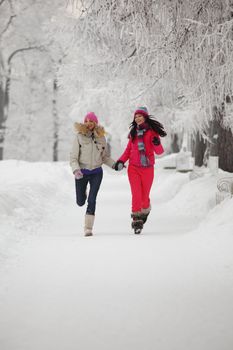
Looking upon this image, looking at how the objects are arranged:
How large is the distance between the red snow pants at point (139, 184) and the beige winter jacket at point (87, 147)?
2.03ft

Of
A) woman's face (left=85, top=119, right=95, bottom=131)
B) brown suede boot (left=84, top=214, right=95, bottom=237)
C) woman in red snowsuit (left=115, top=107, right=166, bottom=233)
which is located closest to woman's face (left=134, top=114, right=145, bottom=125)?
woman in red snowsuit (left=115, top=107, right=166, bottom=233)

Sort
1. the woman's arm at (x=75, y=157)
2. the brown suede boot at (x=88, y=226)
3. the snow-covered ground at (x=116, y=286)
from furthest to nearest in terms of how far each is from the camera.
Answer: the woman's arm at (x=75, y=157)
the brown suede boot at (x=88, y=226)
the snow-covered ground at (x=116, y=286)

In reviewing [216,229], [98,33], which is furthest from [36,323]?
[98,33]

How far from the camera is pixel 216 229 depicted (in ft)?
20.5

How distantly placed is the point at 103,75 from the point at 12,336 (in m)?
9.01

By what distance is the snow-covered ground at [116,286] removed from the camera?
306 cm

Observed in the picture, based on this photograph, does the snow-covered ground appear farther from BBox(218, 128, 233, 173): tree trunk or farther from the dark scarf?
BBox(218, 128, 233, 173): tree trunk

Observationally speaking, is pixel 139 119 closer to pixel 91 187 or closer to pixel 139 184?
pixel 139 184

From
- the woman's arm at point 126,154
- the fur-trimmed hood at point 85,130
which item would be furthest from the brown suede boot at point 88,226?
the fur-trimmed hood at point 85,130

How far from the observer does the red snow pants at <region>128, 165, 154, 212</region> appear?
25.3ft

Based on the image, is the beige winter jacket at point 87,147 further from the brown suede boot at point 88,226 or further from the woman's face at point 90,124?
the brown suede boot at point 88,226

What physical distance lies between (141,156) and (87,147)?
3.08 ft

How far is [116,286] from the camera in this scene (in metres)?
4.17

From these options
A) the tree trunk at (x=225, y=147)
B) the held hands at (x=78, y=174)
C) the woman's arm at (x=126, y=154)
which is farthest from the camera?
the tree trunk at (x=225, y=147)
